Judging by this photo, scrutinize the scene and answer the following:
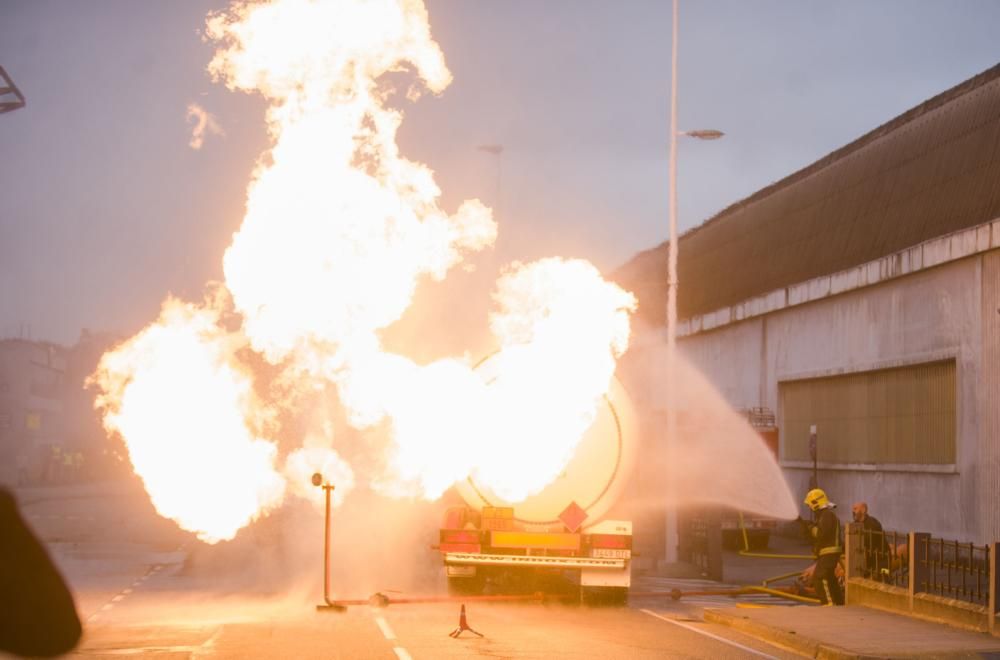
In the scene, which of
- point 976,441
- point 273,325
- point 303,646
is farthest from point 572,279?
point 976,441

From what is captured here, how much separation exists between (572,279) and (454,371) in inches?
104

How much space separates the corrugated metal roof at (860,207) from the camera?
34281 mm

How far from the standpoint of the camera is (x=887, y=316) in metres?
37.8

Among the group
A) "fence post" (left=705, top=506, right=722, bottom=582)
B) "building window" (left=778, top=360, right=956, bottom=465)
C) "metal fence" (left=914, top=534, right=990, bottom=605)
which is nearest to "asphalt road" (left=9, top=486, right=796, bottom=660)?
"fence post" (left=705, top=506, right=722, bottom=582)

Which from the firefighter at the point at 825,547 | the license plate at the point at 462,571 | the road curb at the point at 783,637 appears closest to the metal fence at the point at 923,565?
the firefighter at the point at 825,547

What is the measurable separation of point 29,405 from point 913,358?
98.5 meters

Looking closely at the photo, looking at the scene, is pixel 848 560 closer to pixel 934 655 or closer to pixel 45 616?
pixel 934 655

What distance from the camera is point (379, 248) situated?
23172 mm

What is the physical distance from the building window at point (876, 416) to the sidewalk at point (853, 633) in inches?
578

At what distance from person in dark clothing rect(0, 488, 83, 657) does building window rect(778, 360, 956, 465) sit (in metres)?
32.8

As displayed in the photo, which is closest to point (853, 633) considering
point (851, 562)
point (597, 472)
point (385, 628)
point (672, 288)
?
point (597, 472)

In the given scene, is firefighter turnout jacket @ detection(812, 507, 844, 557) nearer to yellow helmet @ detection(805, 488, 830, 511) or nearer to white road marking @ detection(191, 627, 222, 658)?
yellow helmet @ detection(805, 488, 830, 511)

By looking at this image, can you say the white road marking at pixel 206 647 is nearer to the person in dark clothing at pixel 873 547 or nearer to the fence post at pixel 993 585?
the fence post at pixel 993 585

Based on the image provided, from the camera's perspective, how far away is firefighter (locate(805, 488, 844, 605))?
21234mm
